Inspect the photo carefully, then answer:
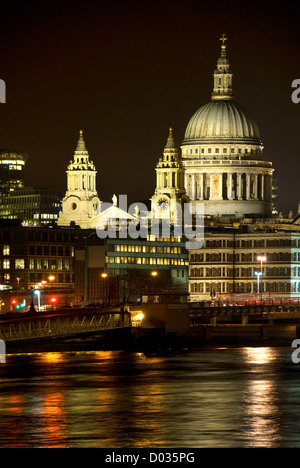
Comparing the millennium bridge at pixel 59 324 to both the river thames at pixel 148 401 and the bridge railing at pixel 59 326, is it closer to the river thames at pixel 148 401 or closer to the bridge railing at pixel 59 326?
the bridge railing at pixel 59 326

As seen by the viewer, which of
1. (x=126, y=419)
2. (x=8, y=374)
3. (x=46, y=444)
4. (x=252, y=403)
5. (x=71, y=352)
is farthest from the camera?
(x=71, y=352)

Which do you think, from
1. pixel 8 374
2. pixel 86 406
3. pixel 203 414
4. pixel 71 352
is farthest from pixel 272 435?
pixel 71 352

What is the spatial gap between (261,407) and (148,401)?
5.96 m

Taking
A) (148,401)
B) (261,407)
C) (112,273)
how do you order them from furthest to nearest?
(112,273)
(148,401)
(261,407)

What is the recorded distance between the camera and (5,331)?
406 feet

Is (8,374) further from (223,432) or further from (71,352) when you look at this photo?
(223,432)

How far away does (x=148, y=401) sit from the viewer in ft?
277

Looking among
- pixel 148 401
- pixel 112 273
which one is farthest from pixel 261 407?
pixel 112 273

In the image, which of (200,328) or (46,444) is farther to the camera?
(200,328)

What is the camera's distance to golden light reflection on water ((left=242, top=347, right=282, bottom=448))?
233ft

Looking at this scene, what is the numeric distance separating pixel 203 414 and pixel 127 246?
12042 centimetres

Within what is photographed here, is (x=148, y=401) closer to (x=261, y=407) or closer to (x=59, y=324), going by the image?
(x=261, y=407)

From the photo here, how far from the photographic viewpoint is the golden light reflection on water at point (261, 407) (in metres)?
71.1
